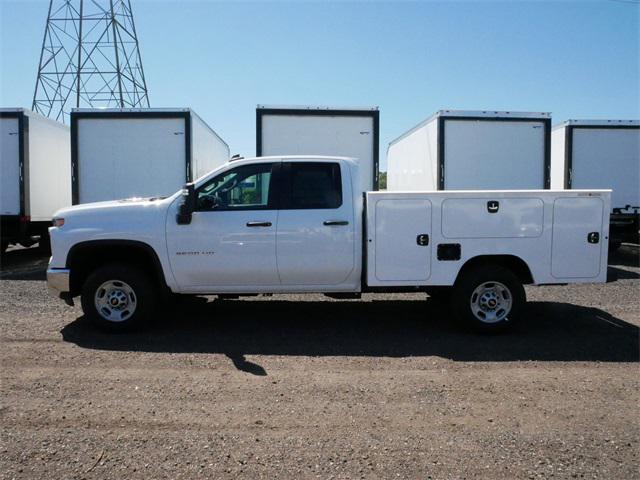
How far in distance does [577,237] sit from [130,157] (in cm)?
877

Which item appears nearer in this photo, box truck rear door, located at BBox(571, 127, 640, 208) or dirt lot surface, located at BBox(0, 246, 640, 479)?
dirt lot surface, located at BBox(0, 246, 640, 479)

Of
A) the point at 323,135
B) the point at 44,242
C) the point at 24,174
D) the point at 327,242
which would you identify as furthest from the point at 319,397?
the point at 44,242

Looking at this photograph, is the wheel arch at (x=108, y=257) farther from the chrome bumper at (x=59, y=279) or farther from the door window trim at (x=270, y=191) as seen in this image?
the door window trim at (x=270, y=191)

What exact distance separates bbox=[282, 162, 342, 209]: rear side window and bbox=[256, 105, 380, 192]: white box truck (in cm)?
440

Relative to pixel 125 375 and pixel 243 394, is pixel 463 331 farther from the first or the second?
pixel 125 375

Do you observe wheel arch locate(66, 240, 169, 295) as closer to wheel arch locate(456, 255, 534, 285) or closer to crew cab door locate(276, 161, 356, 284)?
crew cab door locate(276, 161, 356, 284)

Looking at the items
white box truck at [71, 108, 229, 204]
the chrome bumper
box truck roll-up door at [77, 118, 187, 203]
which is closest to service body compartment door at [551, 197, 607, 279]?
the chrome bumper

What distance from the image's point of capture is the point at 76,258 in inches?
235

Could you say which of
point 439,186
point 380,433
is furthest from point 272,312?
point 439,186

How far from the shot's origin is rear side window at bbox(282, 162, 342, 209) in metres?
5.94

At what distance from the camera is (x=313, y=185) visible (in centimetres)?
602

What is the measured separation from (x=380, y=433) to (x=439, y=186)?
816 centimetres

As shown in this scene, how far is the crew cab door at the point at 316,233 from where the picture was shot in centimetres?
584

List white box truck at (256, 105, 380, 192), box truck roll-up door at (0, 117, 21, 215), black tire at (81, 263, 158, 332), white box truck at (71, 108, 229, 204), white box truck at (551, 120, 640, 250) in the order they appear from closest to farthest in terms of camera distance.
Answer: black tire at (81, 263, 158, 332)
white box truck at (256, 105, 380, 192)
white box truck at (71, 108, 229, 204)
box truck roll-up door at (0, 117, 21, 215)
white box truck at (551, 120, 640, 250)
